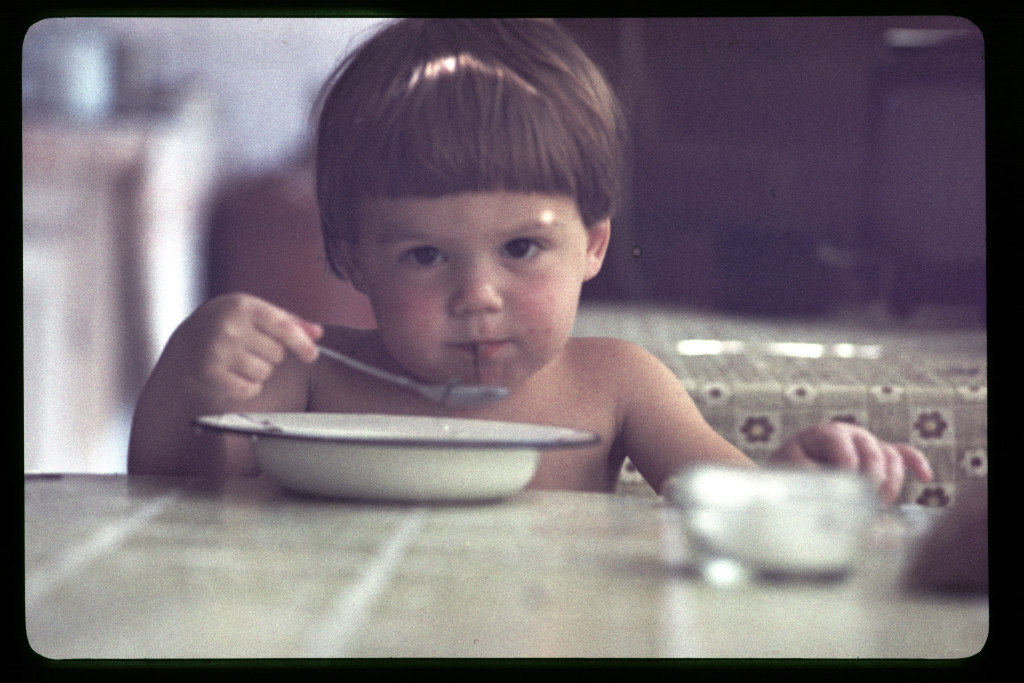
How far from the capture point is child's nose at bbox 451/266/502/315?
0.95m

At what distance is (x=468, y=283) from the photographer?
956 mm

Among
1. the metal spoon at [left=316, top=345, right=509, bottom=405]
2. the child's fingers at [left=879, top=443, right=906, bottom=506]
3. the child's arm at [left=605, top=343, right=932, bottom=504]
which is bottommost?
the child's fingers at [left=879, top=443, right=906, bottom=506]

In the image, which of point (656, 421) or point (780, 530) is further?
point (656, 421)

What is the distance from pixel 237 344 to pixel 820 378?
1.81 feet

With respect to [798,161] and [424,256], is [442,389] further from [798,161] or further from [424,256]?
[798,161]

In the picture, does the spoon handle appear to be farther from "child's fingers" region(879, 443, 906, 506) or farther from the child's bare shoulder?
"child's fingers" region(879, 443, 906, 506)

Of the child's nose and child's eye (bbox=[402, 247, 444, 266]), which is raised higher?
child's eye (bbox=[402, 247, 444, 266])

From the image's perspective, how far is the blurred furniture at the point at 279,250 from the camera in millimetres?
969

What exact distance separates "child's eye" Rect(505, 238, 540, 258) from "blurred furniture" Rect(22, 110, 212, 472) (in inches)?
11.6

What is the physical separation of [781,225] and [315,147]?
1.45ft

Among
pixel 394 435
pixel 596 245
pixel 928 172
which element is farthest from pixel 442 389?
pixel 928 172

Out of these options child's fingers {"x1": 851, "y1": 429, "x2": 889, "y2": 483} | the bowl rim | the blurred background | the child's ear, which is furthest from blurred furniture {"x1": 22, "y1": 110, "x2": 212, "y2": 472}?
child's fingers {"x1": 851, "y1": 429, "x2": 889, "y2": 483}

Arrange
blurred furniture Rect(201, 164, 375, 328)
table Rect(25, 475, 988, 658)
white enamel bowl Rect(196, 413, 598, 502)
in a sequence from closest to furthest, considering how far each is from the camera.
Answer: table Rect(25, 475, 988, 658)
white enamel bowl Rect(196, 413, 598, 502)
blurred furniture Rect(201, 164, 375, 328)

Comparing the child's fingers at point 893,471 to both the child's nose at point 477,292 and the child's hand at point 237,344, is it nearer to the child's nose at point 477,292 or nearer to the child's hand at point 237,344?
the child's nose at point 477,292
